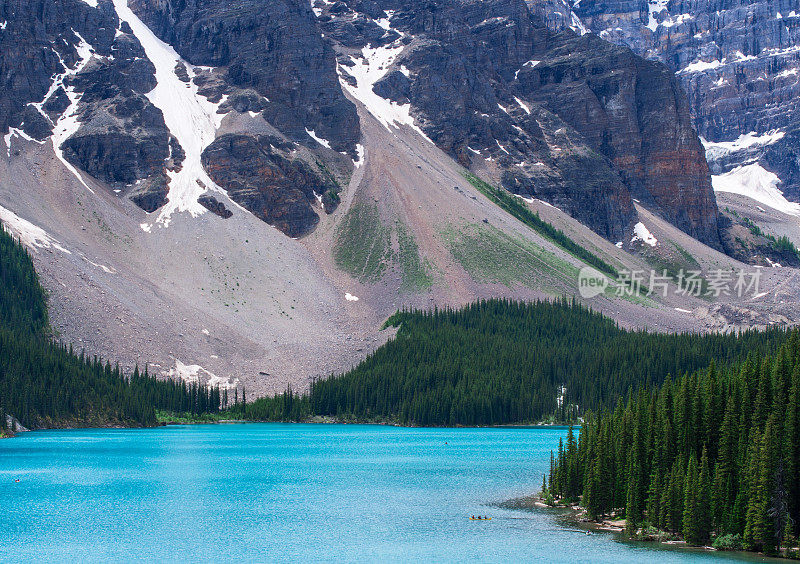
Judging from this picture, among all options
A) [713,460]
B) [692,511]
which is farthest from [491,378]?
[692,511]

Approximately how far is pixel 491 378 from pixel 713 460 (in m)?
114

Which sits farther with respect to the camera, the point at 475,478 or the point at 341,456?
the point at 341,456

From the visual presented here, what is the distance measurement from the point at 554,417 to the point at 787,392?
114980mm

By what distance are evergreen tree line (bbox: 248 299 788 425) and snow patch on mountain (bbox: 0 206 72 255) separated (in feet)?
159

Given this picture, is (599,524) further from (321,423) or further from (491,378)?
(321,423)

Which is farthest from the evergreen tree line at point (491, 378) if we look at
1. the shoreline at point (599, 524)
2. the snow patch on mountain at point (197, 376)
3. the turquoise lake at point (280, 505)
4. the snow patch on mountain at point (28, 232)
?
the shoreline at point (599, 524)

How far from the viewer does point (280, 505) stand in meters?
71.9

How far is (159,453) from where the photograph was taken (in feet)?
353

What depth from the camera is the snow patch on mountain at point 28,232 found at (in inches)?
7165

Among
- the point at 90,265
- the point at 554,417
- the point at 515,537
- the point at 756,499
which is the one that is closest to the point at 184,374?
the point at 90,265

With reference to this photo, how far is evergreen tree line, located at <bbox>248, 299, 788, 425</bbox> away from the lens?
16712 centimetres

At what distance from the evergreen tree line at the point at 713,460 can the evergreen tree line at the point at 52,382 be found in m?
91.2

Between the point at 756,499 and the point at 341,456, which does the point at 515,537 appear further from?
the point at 341,456

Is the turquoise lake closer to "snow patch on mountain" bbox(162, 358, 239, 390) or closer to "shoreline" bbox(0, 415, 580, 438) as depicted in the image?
"shoreline" bbox(0, 415, 580, 438)
